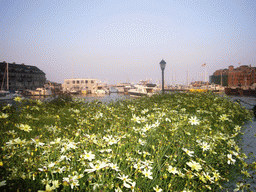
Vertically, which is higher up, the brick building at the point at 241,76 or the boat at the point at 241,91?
the brick building at the point at 241,76

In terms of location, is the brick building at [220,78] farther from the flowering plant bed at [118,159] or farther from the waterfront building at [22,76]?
the flowering plant bed at [118,159]

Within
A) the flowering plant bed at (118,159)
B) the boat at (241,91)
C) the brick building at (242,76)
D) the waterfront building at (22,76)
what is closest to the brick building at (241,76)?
the brick building at (242,76)

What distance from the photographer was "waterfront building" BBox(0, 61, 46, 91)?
251 feet

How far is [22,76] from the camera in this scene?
3278 inches

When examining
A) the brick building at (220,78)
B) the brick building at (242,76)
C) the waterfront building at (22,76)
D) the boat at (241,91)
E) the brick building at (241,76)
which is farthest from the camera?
the brick building at (220,78)

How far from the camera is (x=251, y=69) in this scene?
7119 cm

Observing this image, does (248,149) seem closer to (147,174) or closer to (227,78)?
(147,174)

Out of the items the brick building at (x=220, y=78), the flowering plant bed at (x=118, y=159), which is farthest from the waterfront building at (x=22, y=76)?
the brick building at (x=220, y=78)

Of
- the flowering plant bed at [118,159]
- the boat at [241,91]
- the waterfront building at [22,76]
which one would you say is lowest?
the flowering plant bed at [118,159]

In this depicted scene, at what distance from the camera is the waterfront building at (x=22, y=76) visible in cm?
7645

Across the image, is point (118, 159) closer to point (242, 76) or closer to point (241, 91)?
point (241, 91)

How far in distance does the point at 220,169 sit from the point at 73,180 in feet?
10.8

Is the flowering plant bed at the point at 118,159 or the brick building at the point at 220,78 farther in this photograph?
the brick building at the point at 220,78

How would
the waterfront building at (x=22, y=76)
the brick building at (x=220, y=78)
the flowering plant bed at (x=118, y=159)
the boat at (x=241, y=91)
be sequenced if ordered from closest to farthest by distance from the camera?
1. the flowering plant bed at (x=118, y=159)
2. the boat at (x=241, y=91)
3. the waterfront building at (x=22, y=76)
4. the brick building at (x=220, y=78)
